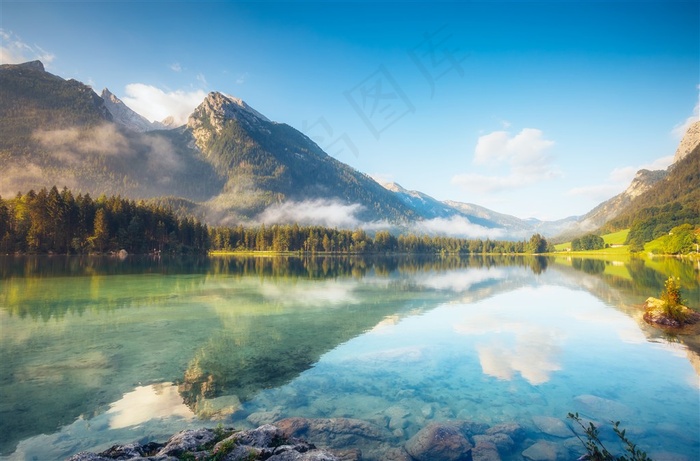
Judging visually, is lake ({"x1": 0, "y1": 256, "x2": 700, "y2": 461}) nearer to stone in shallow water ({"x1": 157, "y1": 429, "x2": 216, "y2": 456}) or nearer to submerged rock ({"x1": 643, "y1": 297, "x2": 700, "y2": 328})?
→ submerged rock ({"x1": 643, "y1": 297, "x2": 700, "y2": 328})

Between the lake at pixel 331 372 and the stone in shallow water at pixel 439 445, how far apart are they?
0.65 meters

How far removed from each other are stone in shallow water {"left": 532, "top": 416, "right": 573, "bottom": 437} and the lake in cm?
9

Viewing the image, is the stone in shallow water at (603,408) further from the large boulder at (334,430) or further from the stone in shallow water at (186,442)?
the stone in shallow water at (186,442)

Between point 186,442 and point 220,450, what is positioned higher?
point 220,450

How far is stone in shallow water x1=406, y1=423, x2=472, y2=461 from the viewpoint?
10.9 meters

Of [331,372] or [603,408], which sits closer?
[603,408]

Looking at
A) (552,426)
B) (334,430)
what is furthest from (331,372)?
(552,426)

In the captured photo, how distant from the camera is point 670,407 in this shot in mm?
14602

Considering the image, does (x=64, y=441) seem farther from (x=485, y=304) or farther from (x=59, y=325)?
(x=485, y=304)

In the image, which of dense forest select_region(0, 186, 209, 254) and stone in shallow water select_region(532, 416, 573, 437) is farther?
dense forest select_region(0, 186, 209, 254)

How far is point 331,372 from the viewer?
60.2 feet

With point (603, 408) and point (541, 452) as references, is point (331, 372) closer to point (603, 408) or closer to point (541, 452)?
point (541, 452)

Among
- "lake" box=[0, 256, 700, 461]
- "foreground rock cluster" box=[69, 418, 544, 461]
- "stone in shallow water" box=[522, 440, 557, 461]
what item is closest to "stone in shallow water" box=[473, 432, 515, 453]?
"foreground rock cluster" box=[69, 418, 544, 461]

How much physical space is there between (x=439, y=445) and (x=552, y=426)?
191 inches
